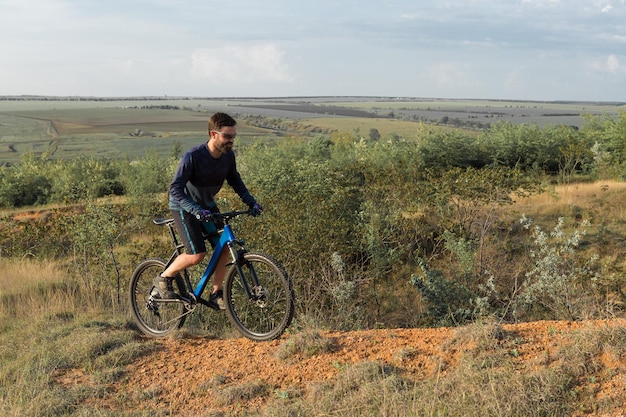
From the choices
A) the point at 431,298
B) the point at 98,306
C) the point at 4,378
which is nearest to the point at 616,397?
the point at 431,298

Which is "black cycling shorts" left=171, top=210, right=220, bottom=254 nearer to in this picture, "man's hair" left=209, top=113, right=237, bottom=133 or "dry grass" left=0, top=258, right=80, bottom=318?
"man's hair" left=209, top=113, right=237, bottom=133

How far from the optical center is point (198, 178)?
524 cm

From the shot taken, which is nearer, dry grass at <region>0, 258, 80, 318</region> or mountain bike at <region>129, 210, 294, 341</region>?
mountain bike at <region>129, 210, 294, 341</region>

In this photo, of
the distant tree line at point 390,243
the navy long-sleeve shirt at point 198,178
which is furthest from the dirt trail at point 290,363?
the navy long-sleeve shirt at point 198,178

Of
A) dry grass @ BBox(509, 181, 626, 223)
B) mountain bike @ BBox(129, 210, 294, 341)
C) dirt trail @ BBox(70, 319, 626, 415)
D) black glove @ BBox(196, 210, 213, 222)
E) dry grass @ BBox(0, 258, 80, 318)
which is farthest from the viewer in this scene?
dry grass @ BBox(509, 181, 626, 223)

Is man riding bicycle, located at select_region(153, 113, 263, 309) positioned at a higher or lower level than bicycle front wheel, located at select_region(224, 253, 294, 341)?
higher

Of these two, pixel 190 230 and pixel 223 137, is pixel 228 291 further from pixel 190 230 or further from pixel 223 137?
pixel 223 137

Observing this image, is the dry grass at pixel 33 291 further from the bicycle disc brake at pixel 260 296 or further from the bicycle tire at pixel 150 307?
the bicycle disc brake at pixel 260 296

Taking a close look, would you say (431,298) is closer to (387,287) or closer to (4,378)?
(387,287)

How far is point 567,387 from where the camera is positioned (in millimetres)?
3844

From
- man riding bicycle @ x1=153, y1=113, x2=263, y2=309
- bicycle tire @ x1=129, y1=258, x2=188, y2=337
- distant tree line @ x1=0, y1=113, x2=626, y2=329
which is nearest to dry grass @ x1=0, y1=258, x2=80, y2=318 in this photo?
distant tree line @ x1=0, y1=113, x2=626, y2=329

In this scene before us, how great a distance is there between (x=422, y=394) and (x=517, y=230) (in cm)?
1409

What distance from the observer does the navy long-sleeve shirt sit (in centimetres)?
511

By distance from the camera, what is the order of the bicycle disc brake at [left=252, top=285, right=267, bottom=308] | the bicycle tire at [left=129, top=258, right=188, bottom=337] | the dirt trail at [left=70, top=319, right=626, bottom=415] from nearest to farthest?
the dirt trail at [left=70, top=319, right=626, bottom=415] < the bicycle disc brake at [left=252, top=285, right=267, bottom=308] < the bicycle tire at [left=129, top=258, right=188, bottom=337]
